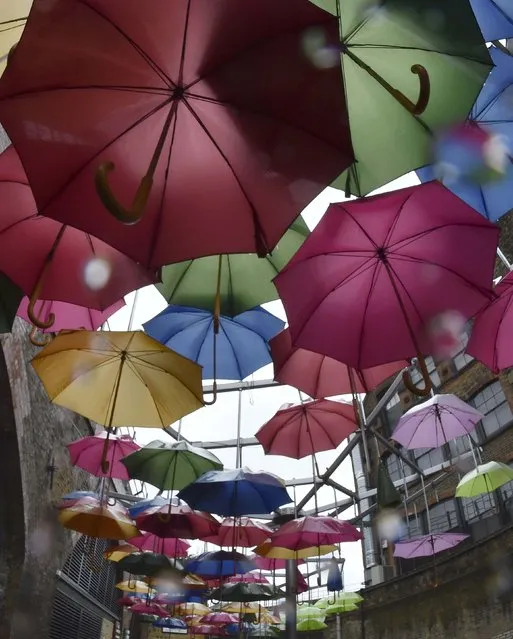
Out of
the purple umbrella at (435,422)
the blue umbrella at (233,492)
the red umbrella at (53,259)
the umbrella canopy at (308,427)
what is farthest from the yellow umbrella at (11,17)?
the purple umbrella at (435,422)

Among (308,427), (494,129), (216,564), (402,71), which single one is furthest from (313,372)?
(216,564)

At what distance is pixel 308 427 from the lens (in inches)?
251

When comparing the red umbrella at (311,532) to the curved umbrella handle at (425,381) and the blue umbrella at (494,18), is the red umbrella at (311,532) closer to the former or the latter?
the curved umbrella handle at (425,381)

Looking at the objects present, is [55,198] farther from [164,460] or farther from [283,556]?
[283,556]

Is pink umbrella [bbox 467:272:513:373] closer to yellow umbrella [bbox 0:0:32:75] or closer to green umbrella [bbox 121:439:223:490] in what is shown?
yellow umbrella [bbox 0:0:32:75]

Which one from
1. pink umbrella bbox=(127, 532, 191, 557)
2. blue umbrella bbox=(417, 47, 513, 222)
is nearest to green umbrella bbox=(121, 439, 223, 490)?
pink umbrella bbox=(127, 532, 191, 557)

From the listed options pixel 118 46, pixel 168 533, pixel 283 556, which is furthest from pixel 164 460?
pixel 118 46

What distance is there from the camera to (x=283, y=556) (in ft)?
26.1

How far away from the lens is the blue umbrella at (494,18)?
3.27 m

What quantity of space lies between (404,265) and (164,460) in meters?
4.62

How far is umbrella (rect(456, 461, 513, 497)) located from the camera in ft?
26.2

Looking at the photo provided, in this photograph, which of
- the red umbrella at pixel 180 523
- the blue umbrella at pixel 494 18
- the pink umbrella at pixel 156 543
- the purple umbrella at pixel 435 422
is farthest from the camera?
the pink umbrella at pixel 156 543

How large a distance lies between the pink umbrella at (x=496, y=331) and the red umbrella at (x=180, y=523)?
4.79 m

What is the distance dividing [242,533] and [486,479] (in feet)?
13.1
